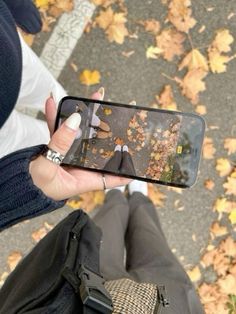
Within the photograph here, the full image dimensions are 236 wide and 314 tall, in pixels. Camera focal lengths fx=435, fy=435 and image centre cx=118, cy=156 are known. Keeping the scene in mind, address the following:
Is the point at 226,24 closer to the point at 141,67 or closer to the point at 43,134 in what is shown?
the point at 141,67

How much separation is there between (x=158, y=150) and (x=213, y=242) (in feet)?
3.55

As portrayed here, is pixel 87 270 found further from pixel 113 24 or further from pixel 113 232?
pixel 113 24

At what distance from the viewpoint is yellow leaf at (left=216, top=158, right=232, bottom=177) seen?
7.67 ft

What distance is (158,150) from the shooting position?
1502 mm

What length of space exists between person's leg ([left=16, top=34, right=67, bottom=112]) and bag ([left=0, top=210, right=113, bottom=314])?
0.54 metres

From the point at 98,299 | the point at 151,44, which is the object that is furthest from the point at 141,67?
the point at 98,299

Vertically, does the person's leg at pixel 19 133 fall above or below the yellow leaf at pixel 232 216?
above

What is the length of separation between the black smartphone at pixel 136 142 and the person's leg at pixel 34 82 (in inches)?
11.2

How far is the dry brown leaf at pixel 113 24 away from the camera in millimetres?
2338

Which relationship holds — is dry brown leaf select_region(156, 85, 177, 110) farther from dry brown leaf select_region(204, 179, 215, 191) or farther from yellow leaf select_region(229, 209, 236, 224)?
yellow leaf select_region(229, 209, 236, 224)

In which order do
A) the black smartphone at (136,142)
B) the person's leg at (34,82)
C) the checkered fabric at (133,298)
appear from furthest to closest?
the person's leg at (34,82)
the black smartphone at (136,142)
the checkered fabric at (133,298)

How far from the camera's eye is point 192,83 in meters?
2.31

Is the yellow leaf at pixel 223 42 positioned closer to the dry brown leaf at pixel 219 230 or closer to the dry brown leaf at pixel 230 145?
the dry brown leaf at pixel 230 145

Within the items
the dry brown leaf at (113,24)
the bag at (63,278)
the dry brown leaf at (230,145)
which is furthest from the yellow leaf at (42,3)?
the bag at (63,278)
